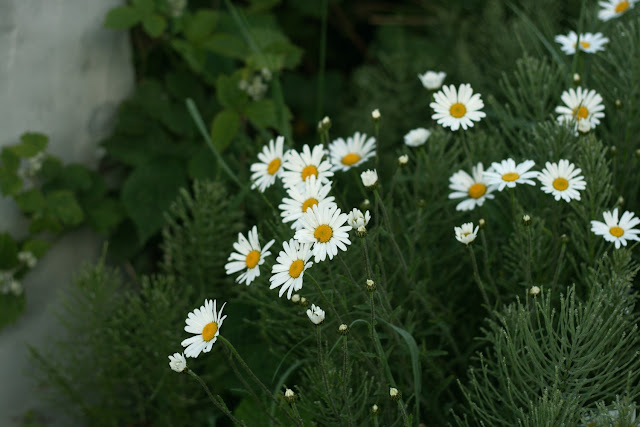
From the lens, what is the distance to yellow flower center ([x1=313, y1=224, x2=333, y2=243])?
113 cm

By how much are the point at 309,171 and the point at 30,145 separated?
2.87 ft

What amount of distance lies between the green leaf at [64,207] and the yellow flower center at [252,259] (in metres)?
0.78

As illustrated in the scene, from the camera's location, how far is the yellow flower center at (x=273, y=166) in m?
1.46

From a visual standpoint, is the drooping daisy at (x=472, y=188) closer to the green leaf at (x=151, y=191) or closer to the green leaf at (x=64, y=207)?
the green leaf at (x=151, y=191)

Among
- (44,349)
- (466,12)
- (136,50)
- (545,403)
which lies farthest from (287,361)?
(466,12)

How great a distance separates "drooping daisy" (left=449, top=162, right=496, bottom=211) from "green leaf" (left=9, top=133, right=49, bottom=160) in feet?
3.57

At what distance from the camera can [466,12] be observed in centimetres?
273

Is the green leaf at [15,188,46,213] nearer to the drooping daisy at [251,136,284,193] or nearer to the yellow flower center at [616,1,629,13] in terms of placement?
the drooping daisy at [251,136,284,193]

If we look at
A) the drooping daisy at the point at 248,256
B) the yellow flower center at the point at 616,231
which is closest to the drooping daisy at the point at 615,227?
the yellow flower center at the point at 616,231

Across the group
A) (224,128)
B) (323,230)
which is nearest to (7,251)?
(224,128)

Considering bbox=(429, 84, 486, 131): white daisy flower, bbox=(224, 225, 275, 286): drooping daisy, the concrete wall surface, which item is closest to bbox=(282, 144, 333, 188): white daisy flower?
bbox=(224, 225, 275, 286): drooping daisy

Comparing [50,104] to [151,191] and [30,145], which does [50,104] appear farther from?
[151,191]

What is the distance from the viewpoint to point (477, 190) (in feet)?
4.67

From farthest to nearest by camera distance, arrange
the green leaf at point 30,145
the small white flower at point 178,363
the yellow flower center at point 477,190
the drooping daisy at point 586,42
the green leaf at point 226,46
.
Answer: the green leaf at point 226,46
the green leaf at point 30,145
the drooping daisy at point 586,42
the yellow flower center at point 477,190
the small white flower at point 178,363
